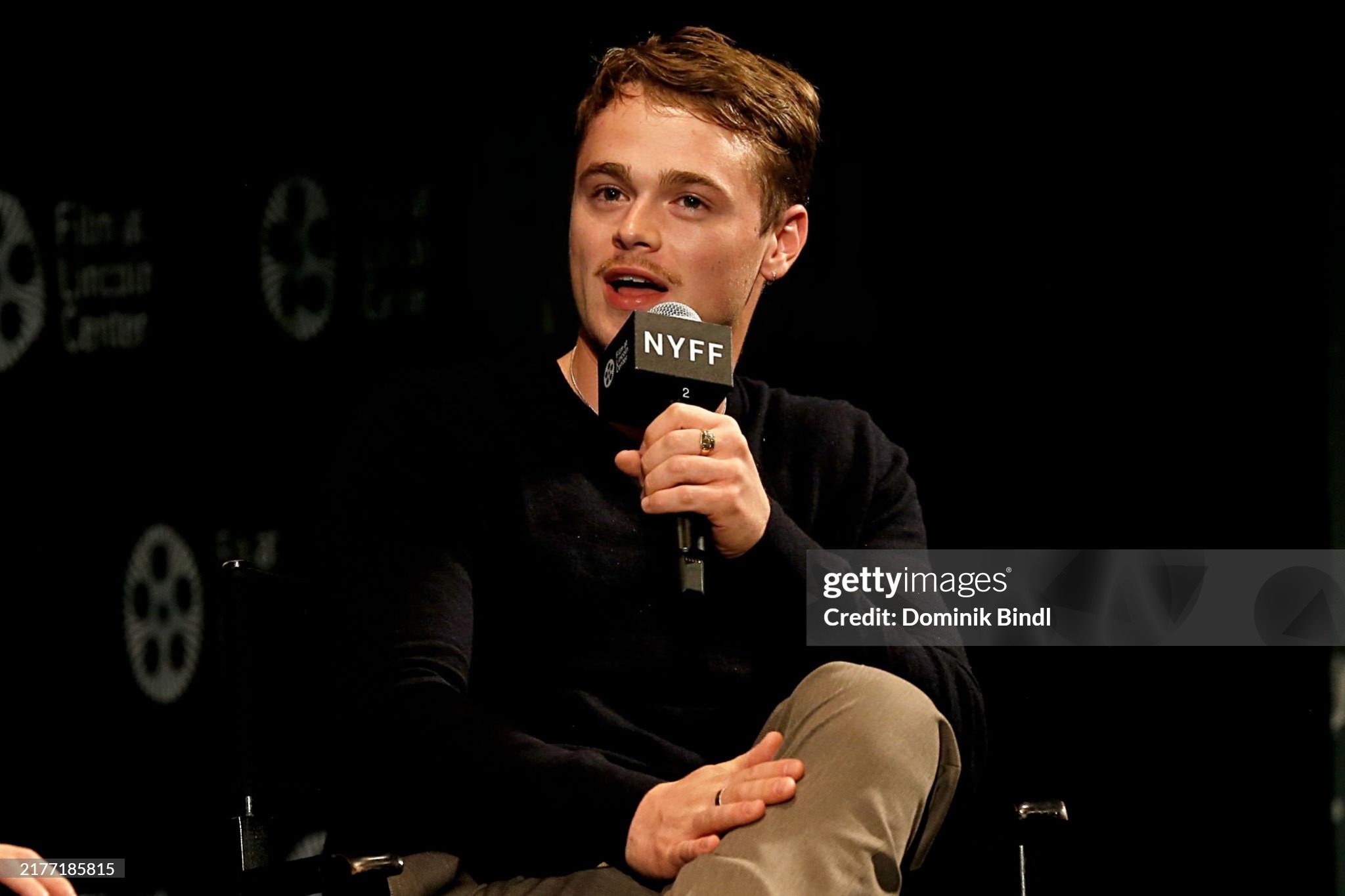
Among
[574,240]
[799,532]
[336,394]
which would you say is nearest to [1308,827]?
[799,532]

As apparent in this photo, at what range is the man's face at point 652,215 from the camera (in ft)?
7.07

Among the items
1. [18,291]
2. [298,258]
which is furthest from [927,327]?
[18,291]

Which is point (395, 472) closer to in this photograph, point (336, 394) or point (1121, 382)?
point (336, 394)

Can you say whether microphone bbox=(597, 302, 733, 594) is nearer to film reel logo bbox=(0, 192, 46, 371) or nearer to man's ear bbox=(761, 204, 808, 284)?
man's ear bbox=(761, 204, 808, 284)

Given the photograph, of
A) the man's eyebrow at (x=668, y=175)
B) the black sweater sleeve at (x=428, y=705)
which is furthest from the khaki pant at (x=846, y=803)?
the man's eyebrow at (x=668, y=175)

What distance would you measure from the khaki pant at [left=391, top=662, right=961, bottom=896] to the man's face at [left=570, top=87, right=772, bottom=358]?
73 centimetres

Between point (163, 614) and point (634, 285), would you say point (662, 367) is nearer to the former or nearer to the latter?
point (634, 285)

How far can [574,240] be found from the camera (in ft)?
7.25

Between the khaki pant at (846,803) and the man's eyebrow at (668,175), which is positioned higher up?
the man's eyebrow at (668,175)

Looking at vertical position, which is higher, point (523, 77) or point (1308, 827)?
point (523, 77)

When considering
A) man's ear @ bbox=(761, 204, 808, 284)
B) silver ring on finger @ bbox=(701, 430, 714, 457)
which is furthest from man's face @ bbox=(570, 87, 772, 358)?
silver ring on finger @ bbox=(701, 430, 714, 457)

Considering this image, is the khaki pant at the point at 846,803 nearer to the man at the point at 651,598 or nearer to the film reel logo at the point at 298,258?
the man at the point at 651,598

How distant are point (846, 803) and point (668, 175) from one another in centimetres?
104

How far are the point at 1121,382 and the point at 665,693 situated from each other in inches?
45.1
